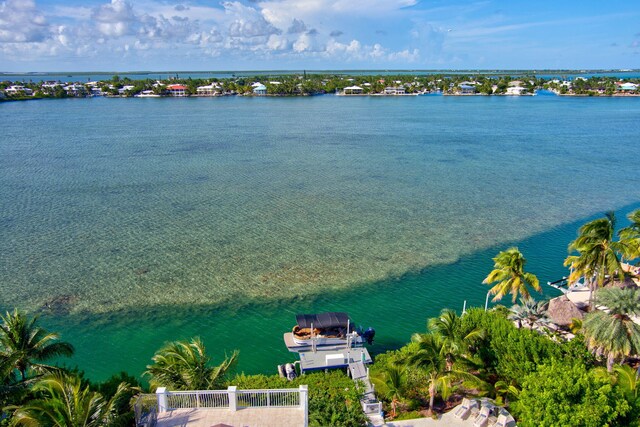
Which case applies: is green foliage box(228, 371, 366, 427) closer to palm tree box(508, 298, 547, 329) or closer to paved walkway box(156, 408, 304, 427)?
paved walkway box(156, 408, 304, 427)

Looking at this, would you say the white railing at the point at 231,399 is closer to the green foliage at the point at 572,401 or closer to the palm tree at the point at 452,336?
the palm tree at the point at 452,336

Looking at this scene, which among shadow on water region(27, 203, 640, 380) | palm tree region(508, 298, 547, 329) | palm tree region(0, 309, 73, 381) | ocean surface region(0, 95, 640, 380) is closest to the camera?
palm tree region(0, 309, 73, 381)

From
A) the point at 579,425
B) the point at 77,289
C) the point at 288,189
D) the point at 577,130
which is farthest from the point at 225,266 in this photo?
the point at 577,130

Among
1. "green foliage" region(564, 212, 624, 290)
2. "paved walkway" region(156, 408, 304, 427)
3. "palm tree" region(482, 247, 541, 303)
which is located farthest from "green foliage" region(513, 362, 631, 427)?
"green foliage" region(564, 212, 624, 290)

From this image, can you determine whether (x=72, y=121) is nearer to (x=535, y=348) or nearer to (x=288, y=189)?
(x=288, y=189)

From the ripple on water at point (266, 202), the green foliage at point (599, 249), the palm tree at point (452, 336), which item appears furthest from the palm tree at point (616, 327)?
the ripple on water at point (266, 202)

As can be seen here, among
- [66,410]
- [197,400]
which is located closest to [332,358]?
[197,400]
